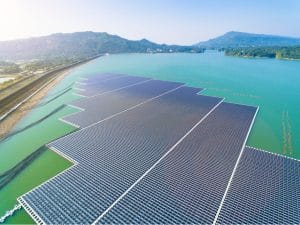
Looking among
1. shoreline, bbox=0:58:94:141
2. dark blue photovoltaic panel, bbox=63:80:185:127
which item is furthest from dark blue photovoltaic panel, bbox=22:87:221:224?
shoreline, bbox=0:58:94:141

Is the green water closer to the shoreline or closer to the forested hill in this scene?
the shoreline

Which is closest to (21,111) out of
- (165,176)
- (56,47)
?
(165,176)

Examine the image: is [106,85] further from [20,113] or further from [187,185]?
[187,185]

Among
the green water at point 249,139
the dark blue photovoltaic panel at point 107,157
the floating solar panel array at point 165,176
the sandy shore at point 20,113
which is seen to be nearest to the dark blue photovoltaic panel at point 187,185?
the floating solar panel array at point 165,176

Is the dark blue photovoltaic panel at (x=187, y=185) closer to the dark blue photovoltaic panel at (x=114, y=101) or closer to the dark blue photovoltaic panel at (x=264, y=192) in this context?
the dark blue photovoltaic panel at (x=264, y=192)

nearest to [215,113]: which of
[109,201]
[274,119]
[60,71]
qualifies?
[274,119]

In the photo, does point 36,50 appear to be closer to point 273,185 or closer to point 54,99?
point 54,99

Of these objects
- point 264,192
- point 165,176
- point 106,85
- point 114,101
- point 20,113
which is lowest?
point 264,192
